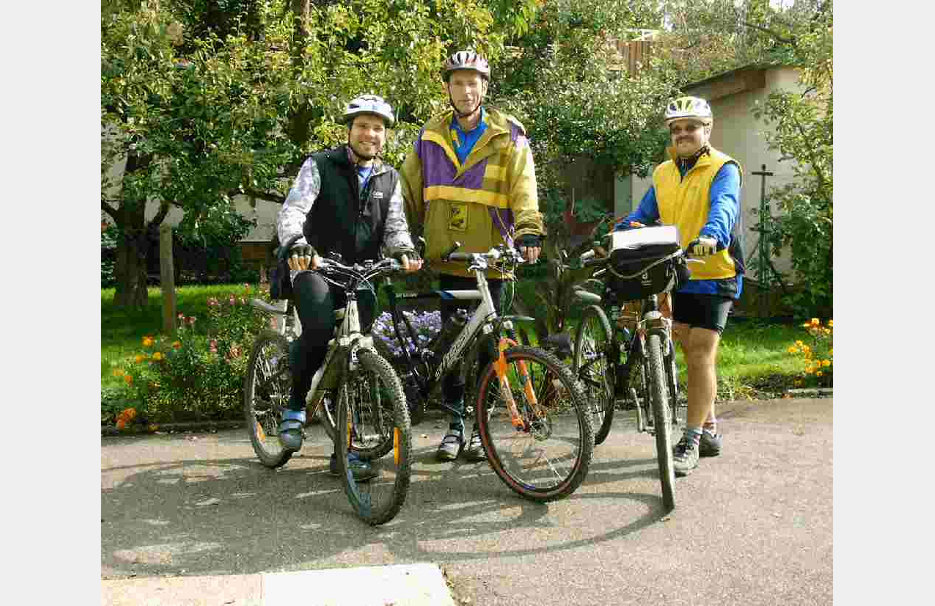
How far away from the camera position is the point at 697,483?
5500 millimetres

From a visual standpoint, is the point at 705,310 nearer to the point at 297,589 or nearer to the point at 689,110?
the point at 689,110

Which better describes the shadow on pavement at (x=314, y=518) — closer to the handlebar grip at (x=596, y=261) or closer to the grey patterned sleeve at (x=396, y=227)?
the handlebar grip at (x=596, y=261)

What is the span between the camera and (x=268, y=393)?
591 cm

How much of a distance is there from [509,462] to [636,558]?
1047 mm

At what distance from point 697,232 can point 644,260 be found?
0.57 meters

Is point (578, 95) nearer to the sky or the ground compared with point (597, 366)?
nearer to the sky

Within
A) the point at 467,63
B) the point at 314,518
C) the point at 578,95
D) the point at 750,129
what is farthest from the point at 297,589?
the point at 750,129

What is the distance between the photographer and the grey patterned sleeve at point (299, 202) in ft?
16.4

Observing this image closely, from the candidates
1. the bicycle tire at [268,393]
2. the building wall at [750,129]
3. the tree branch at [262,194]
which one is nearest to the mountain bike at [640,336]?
the bicycle tire at [268,393]

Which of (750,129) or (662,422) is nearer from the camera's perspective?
(662,422)

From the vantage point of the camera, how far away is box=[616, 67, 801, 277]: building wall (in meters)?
13.3

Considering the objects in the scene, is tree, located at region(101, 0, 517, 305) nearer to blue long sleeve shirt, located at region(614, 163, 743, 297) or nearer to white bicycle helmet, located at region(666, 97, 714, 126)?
blue long sleeve shirt, located at region(614, 163, 743, 297)

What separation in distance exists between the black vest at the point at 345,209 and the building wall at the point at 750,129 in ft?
26.8

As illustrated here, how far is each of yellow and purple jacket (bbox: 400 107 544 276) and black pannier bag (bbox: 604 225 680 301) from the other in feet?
1.90
